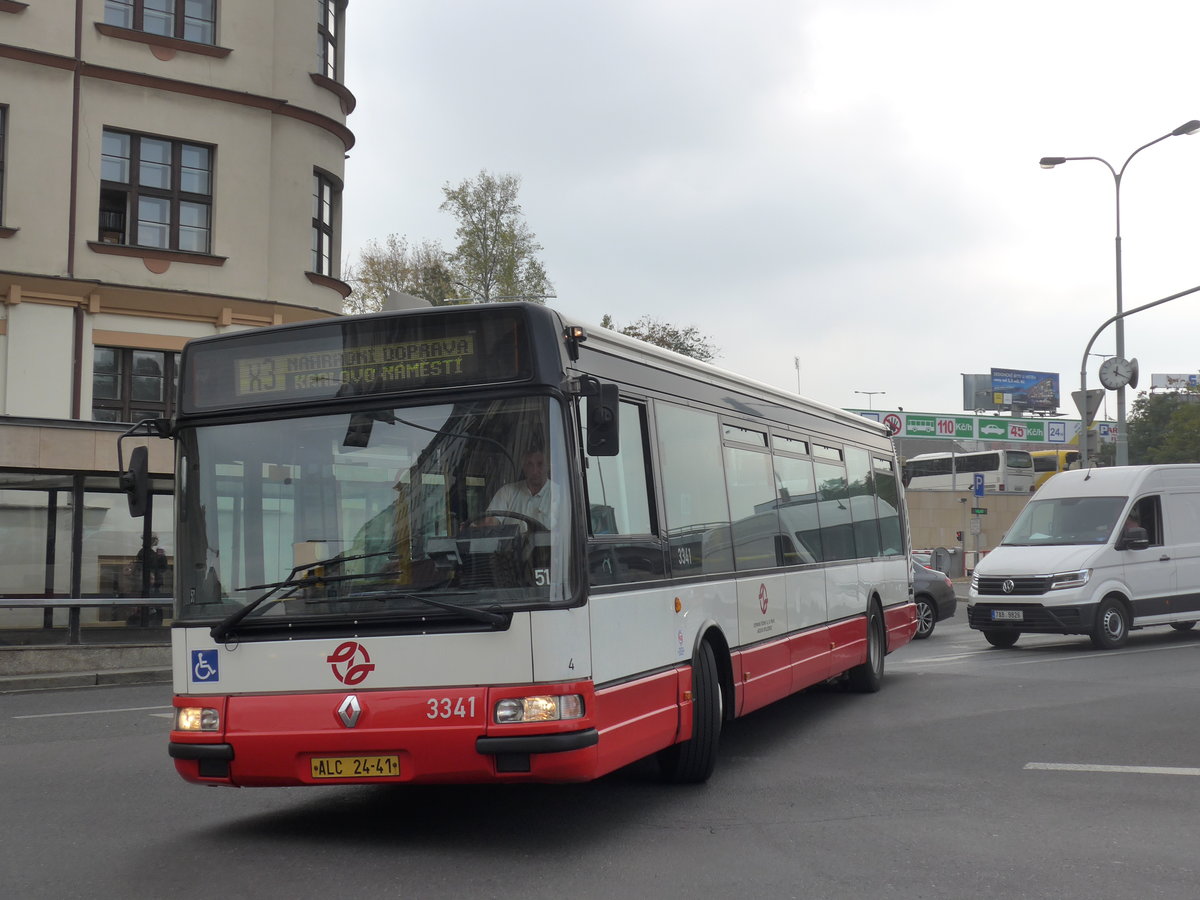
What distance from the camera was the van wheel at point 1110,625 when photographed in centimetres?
1819

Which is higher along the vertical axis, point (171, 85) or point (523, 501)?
point (171, 85)

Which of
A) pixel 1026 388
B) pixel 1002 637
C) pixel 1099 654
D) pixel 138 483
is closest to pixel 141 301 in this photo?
pixel 1002 637

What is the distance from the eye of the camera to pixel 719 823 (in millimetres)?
7484

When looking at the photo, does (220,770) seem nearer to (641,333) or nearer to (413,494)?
(413,494)

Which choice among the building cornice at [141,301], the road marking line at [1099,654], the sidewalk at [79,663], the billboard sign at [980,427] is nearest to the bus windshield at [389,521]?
the road marking line at [1099,654]

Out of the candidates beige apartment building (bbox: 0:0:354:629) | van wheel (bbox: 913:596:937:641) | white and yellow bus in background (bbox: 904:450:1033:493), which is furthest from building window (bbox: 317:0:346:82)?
white and yellow bus in background (bbox: 904:450:1033:493)

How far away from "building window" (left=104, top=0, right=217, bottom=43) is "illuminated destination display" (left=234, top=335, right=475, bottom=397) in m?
19.7

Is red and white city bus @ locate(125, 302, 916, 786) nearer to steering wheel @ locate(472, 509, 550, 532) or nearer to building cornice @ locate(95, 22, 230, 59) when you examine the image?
steering wheel @ locate(472, 509, 550, 532)

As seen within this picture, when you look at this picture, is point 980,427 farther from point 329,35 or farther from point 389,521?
point 389,521

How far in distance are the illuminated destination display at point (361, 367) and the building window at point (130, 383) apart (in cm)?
1761

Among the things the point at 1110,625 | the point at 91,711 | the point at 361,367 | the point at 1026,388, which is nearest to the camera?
the point at 361,367

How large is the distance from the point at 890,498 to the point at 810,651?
478 centimetres

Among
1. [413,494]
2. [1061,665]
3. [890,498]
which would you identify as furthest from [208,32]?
[413,494]

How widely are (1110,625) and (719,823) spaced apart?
12.6 metres
